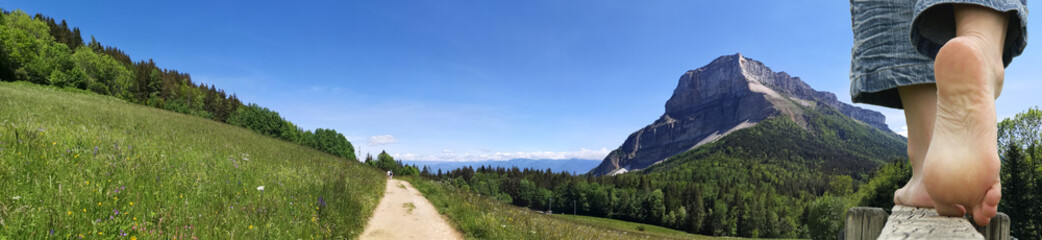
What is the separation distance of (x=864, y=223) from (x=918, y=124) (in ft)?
1.94

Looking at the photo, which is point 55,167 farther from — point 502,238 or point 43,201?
point 502,238

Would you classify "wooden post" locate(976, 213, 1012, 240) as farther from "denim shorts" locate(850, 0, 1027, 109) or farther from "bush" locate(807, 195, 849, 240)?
"bush" locate(807, 195, 849, 240)

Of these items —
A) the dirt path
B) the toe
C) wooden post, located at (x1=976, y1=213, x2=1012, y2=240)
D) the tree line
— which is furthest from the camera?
the tree line

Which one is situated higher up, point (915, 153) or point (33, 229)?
point (915, 153)

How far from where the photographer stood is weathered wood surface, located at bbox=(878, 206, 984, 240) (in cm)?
114

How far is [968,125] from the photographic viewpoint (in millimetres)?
1178

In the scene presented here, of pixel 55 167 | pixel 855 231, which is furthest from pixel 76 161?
pixel 855 231

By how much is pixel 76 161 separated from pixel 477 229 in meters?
6.47

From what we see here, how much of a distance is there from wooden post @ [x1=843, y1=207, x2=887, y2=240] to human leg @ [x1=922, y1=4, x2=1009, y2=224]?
290 mm

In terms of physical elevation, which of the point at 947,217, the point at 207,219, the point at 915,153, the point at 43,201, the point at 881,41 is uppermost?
the point at 881,41

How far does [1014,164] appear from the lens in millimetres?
22625

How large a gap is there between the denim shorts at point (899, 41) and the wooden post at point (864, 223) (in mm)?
565

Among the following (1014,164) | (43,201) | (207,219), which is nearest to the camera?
(43,201)

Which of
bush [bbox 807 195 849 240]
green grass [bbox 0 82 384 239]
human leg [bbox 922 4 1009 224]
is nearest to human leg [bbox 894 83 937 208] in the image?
human leg [bbox 922 4 1009 224]
